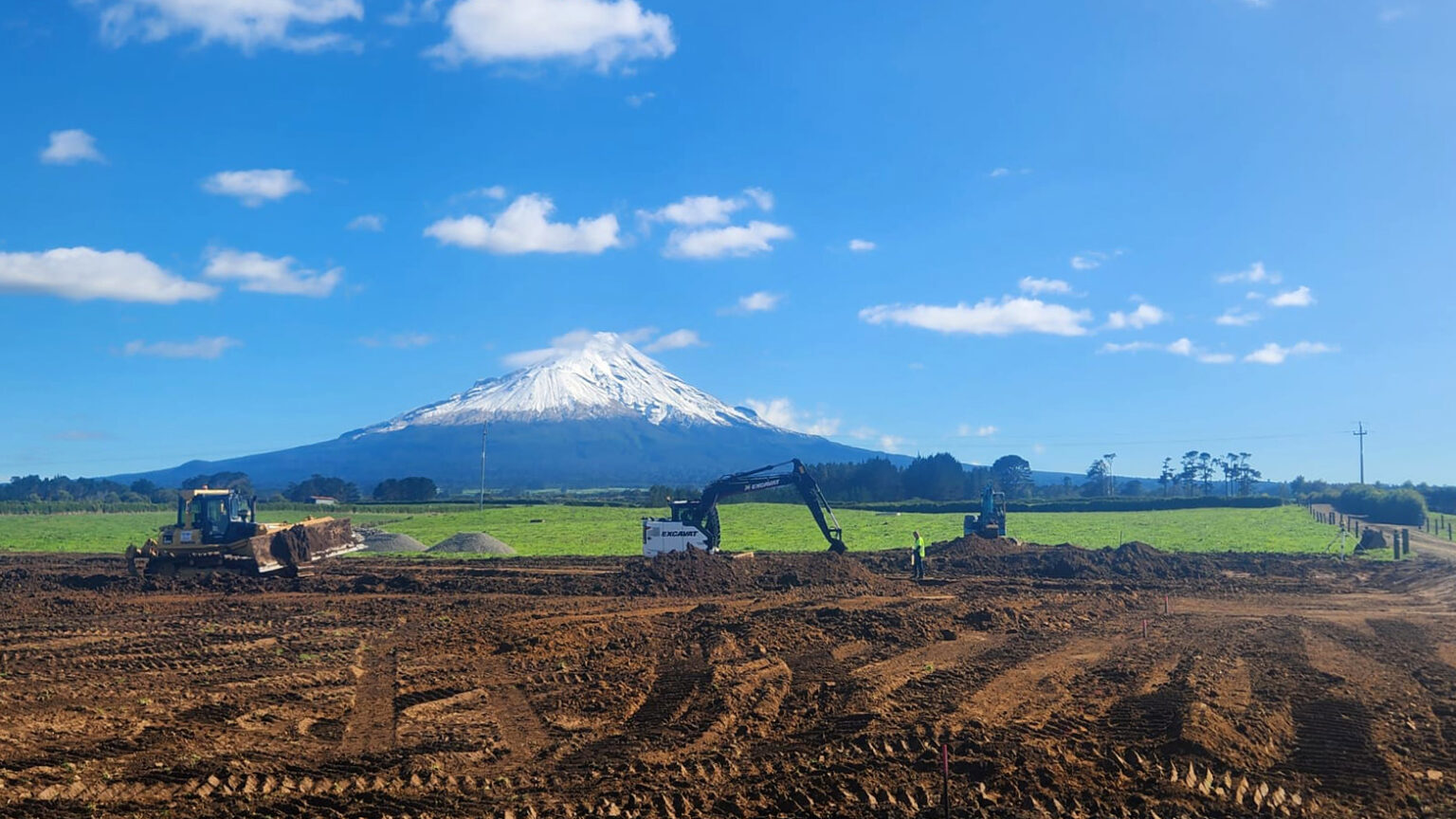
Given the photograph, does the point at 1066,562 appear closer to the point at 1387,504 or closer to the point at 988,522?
the point at 988,522

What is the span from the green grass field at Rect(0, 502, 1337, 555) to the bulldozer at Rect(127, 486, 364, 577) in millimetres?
16751

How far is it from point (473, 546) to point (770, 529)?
19.7 meters

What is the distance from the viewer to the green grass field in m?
53.3

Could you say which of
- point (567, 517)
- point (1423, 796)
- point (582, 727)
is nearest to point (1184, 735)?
point (1423, 796)

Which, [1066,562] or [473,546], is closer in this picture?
[1066,562]

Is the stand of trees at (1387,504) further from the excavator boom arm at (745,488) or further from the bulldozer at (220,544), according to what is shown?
the bulldozer at (220,544)

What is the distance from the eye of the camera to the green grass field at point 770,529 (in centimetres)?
5331

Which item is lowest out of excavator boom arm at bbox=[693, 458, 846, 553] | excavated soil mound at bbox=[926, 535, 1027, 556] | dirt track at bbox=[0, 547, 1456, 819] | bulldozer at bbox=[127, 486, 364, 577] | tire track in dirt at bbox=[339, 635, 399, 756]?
tire track in dirt at bbox=[339, 635, 399, 756]

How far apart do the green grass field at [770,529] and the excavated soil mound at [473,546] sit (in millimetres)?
1489

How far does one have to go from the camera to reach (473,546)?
50062 mm

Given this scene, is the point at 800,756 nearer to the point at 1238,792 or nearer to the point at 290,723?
the point at 1238,792

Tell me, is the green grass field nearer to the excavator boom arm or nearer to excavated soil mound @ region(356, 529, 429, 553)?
excavated soil mound @ region(356, 529, 429, 553)

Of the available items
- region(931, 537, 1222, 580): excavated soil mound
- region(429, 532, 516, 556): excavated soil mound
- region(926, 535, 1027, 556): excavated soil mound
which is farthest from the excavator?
region(429, 532, 516, 556): excavated soil mound

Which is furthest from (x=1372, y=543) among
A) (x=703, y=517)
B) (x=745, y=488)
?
(x=703, y=517)
